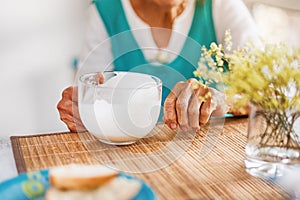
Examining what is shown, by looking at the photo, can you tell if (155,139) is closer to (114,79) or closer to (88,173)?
(114,79)

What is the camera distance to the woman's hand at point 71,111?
45.6 inches

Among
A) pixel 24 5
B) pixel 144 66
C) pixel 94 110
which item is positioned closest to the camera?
pixel 94 110

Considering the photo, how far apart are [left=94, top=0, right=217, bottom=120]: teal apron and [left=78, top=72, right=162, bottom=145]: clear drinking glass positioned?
0.61 m

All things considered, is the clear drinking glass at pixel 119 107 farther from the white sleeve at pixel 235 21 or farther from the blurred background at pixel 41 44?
the blurred background at pixel 41 44

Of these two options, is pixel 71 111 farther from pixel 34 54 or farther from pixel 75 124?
pixel 34 54

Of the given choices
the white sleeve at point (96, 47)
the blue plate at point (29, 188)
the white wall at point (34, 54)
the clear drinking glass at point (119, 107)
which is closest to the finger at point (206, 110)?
the clear drinking glass at point (119, 107)

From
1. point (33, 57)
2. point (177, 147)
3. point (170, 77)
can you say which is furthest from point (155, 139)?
point (33, 57)

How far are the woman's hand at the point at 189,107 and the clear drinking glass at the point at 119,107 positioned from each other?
8 centimetres

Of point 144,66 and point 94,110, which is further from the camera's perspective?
point 144,66

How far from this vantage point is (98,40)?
1.72 meters

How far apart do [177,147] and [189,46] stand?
0.68m

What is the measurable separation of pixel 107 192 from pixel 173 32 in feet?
3.33

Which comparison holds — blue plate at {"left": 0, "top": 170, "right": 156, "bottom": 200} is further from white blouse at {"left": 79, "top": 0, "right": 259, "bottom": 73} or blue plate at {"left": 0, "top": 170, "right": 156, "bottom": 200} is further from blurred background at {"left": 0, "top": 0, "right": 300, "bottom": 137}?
blurred background at {"left": 0, "top": 0, "right": 300, "bottom": 137}

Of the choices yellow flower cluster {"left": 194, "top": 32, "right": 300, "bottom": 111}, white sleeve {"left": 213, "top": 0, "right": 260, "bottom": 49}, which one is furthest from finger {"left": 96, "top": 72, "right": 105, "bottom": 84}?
white sleeve {"left": 213, "top": 0, "right": 260, "bottom": 49}
